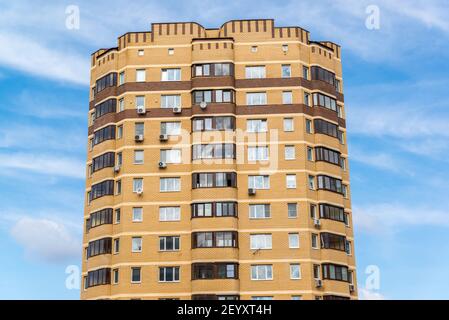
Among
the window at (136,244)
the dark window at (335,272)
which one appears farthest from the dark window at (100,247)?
the dark window at (335,272)

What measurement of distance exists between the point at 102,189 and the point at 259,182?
15.1 meters

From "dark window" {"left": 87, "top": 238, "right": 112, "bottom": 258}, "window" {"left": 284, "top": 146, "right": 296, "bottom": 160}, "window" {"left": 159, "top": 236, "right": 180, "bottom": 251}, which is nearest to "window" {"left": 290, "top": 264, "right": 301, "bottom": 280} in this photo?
"window" {"left": 284, "top": 146, "right": 296, "bottom": 160}

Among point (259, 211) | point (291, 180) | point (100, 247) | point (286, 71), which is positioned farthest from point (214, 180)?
point (286, 71)

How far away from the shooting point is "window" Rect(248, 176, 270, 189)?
5919 cm

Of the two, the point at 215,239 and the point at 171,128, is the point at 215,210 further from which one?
the point at 171,128

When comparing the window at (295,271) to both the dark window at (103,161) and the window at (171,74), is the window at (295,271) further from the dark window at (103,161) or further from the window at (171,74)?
the window at (171,74)

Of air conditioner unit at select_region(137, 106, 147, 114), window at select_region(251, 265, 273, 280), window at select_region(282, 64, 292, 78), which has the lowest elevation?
window at select_region(251, 265, 273, 280)

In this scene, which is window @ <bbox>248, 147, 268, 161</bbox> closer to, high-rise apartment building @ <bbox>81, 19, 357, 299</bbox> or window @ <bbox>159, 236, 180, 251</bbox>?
high-rise apartment building @ <bbox>81, 19, 357, 299</bbox>

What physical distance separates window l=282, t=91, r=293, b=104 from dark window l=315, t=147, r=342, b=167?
5221mm

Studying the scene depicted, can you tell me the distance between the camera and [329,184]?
2386 inches

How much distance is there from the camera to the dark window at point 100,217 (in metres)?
60.2

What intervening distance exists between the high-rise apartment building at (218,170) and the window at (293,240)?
0.10m
